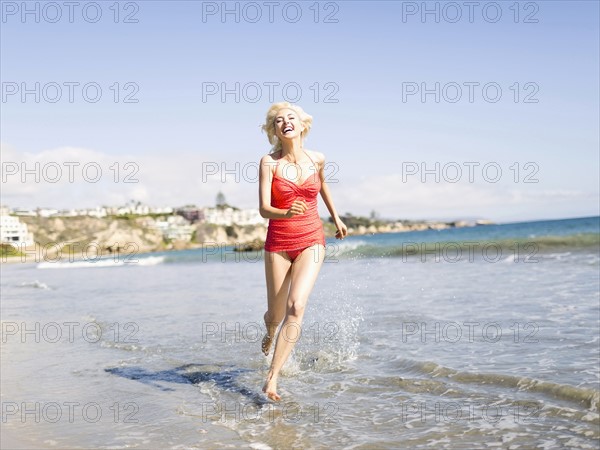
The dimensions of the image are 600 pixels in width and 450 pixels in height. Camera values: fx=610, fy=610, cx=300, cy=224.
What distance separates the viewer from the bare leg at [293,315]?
5723 millimetres

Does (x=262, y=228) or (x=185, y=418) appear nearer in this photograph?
(x=185, y=418)

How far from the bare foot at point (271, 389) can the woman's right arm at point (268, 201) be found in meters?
1.55

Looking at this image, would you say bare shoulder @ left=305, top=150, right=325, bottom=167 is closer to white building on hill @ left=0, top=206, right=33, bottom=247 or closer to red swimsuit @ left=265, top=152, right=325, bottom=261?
red swimsuit @ left=265, top=152, right=325, bottom=261

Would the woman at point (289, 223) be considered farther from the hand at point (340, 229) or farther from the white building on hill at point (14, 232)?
the white building on hill at point (14, 232)

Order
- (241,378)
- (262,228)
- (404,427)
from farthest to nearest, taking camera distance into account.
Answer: (262,228), (241,378), (404,427)

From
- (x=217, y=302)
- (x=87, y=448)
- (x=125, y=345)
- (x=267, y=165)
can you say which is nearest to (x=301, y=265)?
(x=267, y=165)

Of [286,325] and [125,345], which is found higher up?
[286,325]

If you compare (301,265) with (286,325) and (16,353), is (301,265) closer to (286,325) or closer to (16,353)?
(286,325)

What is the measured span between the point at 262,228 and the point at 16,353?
459 feet

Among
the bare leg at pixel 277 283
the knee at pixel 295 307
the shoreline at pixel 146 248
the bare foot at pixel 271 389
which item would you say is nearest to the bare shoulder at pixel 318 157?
the bare leg at pixel 277 283

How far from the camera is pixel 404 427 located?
496 centimetres

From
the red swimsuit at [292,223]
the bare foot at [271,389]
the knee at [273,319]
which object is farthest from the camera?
the knee at [273,319]

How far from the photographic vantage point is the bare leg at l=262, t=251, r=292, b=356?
6000 millimetres

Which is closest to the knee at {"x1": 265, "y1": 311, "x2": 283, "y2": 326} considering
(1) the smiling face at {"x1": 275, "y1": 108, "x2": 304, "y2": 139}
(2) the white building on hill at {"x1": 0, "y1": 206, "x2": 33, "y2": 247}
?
(1) the smiling face at {"x1": 275, "y1": 108, "x2": 304, "y2": 139}
